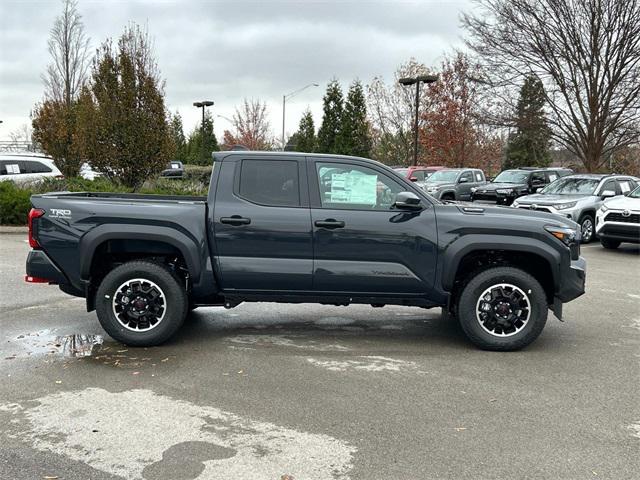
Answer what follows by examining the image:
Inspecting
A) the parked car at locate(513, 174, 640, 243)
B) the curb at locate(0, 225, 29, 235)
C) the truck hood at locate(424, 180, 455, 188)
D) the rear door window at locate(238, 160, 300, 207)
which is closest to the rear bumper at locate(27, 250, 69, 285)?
the rear door window at locate(238, 160, 300, 207)

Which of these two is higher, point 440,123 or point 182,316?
point 440,123

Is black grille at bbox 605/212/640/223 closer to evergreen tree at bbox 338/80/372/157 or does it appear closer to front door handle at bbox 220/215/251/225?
front door handle at bbox 220/215/251/225

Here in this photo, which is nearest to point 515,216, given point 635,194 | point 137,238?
point 137,238

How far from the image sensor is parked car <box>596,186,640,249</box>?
12.9m

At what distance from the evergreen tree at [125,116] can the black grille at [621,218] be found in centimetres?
1134

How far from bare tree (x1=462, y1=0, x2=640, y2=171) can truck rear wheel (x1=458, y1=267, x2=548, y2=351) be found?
20257 mm

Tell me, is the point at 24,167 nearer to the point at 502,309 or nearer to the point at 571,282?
the point at 502,309

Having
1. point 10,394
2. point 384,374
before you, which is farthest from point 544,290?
point 10,394

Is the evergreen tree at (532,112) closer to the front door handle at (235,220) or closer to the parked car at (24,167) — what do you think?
the parked car at (24,167)

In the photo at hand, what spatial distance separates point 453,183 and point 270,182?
727 inches

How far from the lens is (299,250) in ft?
18.7

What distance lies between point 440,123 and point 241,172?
109 feet

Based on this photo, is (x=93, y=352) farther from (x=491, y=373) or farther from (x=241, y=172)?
(x=491, y=373)

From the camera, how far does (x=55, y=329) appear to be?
20.9 ft
